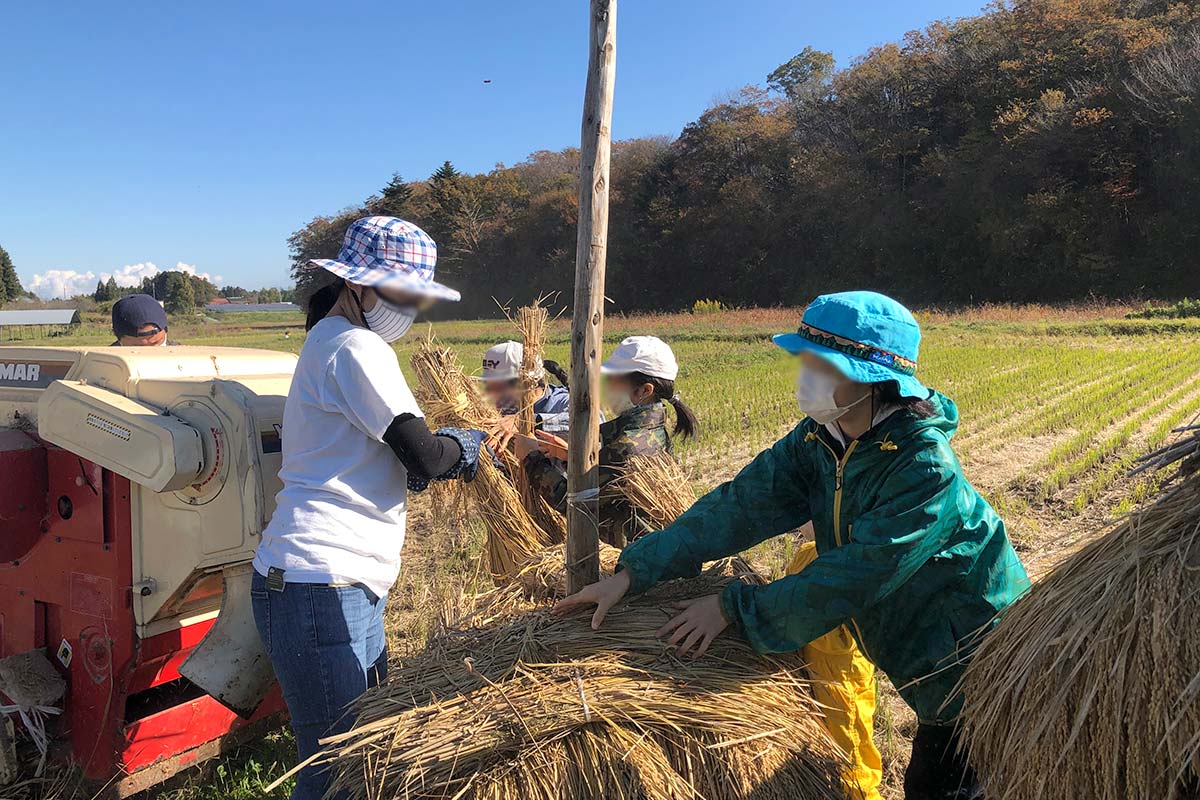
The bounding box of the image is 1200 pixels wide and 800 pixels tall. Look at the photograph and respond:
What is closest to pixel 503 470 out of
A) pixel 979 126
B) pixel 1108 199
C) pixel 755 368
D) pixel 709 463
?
pixel 709 463

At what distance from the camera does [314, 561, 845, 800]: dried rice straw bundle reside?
1.68 meters

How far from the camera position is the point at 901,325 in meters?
1.89

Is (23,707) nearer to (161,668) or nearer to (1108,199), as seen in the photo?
→ (161,668)

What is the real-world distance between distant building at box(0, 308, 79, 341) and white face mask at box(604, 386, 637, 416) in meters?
50.4

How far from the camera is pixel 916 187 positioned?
4091cm

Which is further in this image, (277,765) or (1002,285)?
(1002,285)

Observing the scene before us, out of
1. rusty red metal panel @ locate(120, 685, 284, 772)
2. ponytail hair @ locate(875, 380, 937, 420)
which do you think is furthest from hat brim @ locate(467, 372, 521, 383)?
ponytail hair @ locate(875, 380, 937, 420)

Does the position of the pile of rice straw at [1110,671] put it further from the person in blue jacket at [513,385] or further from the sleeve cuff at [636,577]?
the person in blue jacket at [513,385]

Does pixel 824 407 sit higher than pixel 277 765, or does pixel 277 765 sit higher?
pixel 824 407

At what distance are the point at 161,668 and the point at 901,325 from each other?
2.83 m

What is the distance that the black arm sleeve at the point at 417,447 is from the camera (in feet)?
6.66

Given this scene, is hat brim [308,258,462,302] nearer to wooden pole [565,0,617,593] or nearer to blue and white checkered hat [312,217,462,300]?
blue and white checkered hat [312,217,462,300]

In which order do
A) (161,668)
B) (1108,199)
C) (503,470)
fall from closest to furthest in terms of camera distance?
(161,668) < (503,470) < (1108,199)

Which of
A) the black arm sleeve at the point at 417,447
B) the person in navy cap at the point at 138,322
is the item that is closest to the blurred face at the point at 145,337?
the person in navy cap at the point at 138,322
